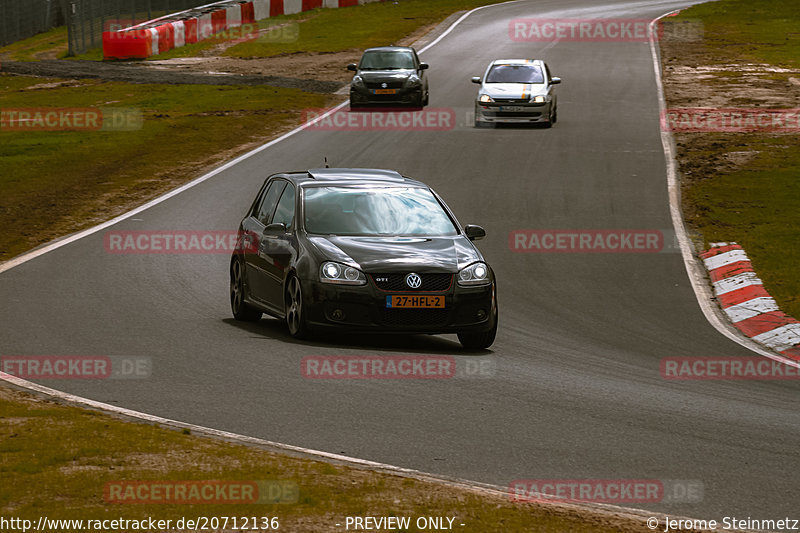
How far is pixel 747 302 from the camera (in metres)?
14.9

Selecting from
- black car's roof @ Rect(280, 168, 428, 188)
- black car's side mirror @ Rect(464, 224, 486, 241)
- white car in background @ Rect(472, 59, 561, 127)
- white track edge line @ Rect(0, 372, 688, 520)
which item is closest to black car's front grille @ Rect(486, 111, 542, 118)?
white car in background @ Rect(472, 59, 561, 127)

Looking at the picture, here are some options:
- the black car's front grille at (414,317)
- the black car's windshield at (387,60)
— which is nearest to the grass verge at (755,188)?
the black car's front grille at (414,317)

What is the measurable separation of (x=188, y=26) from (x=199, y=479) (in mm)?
44884

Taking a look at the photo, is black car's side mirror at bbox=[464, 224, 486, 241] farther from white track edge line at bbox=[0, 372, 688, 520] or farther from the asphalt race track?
white track edge line at bbox=[0, 372, 688, 520]

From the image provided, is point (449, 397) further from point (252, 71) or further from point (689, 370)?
point (252, 71)

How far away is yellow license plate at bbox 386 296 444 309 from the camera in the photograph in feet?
37.0

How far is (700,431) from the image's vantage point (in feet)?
27.6

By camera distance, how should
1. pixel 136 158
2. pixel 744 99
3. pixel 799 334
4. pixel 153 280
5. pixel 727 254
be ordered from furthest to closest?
pixel 744 99 → pixel 136 158 → pixel 727 254 → pixel 153 280 → pixel 799 334

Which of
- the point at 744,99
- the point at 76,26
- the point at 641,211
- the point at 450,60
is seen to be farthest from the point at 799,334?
the point at 76,26

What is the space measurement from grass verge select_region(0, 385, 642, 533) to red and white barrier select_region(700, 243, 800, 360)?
7.11m

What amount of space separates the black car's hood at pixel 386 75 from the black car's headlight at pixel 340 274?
70.5 feet

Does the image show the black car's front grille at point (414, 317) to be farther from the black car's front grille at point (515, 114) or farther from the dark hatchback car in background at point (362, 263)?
the black car's front grille at point (515, 114)

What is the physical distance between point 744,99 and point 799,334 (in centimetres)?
2239

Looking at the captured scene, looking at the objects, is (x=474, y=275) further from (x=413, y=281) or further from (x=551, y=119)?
(x=551, y=119)
